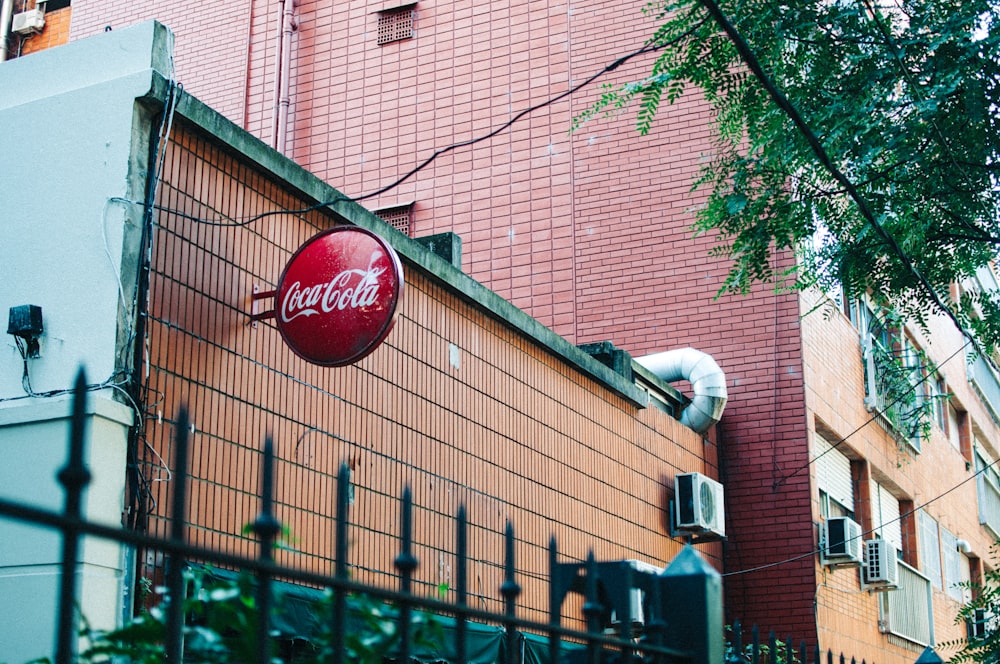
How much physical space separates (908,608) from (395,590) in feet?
60.2

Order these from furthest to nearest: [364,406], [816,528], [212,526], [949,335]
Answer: [949,335]
[816,528]
[364,406]
[212,526]

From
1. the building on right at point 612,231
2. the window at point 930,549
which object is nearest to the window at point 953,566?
the window at point 930,549

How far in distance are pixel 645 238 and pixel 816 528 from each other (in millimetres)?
4462

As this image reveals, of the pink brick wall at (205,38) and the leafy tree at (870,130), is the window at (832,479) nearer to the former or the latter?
the leafy tree at (870,130)

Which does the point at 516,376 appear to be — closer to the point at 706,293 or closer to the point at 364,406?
the point at 364,406

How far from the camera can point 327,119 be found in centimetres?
1958

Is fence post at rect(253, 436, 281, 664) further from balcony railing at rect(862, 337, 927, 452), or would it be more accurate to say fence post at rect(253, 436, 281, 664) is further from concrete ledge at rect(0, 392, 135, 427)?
balcony railing at rect(862, 337, 927, 452)

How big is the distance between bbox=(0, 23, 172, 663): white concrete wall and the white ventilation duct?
8.73 meters

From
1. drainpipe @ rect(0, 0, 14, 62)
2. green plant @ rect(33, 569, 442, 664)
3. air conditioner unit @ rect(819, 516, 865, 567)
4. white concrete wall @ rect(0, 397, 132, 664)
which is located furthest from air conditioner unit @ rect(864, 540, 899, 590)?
drainpipe @ rect(0, 0, 14, 62)

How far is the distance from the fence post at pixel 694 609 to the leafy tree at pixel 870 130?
21.3ft

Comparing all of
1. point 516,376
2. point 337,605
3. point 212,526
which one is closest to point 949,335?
point 516,376

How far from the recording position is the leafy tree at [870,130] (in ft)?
35.4

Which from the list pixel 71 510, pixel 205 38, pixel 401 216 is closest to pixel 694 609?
pixel 71 510

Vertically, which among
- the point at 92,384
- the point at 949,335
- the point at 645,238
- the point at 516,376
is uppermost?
the point at 949,335
